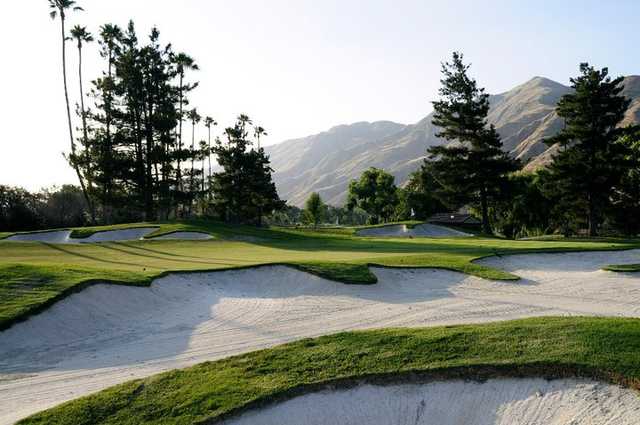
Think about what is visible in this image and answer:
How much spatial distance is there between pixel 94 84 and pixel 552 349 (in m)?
56.0

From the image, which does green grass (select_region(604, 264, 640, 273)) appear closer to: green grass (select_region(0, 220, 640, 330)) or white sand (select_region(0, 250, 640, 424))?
white sand (select_region(0, 250, 640, 424))

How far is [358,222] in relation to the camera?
134 m

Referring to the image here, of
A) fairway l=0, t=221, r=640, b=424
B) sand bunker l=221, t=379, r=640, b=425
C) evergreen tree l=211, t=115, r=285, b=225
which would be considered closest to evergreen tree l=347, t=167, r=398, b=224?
evergreen tree l=211, t=115, r=285, b=225

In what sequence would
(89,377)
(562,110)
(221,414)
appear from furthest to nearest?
(562,110) → (89,377) → (221,414)

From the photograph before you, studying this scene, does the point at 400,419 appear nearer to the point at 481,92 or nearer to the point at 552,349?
the point at 552,349

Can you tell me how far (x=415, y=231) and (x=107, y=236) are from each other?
2852 cm

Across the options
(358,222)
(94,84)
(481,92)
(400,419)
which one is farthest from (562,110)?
(358,222)

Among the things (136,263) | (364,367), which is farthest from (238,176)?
(364,367)

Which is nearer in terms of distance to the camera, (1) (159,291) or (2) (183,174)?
(1) (159,291)

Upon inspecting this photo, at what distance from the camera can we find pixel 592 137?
42.5m

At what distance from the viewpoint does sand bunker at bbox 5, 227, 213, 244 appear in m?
32.6

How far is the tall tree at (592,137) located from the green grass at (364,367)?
38.5 m

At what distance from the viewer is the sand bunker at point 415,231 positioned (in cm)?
4622

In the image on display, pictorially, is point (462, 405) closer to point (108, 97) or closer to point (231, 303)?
point (231, 303)
